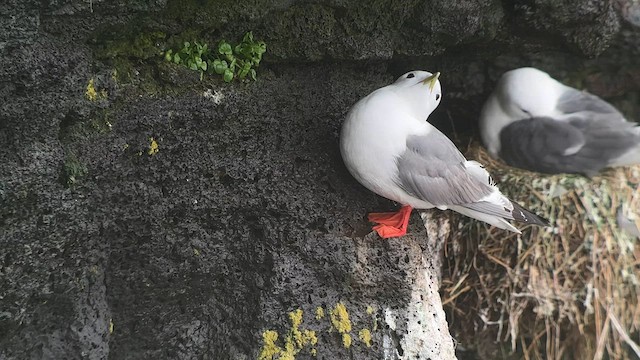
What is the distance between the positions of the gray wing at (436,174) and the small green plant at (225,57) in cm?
53

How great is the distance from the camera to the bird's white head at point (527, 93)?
2.91 metres

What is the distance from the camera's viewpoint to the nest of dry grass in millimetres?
2898

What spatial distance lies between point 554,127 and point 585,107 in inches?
7.7

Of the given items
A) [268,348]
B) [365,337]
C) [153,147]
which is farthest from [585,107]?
[153,147]

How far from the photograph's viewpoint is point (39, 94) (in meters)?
1.50

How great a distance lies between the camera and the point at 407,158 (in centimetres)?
191

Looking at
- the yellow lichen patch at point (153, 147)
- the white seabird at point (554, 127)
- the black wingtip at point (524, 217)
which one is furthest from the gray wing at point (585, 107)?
the yellow lichen patch at point (153, 147)

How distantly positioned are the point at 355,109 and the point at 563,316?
5.38ft

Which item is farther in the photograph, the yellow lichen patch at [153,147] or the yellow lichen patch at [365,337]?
the yellow lichen patch at [365,337]

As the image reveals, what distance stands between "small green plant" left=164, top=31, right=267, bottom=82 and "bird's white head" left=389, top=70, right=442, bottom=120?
0.45 m

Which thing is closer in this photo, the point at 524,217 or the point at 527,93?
the point at 524,217

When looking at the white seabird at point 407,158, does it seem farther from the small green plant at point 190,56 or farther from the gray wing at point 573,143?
the gray wing at point 573,143

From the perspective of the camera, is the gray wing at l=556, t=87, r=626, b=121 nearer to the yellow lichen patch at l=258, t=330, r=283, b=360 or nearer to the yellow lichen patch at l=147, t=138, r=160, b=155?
the yellow lichen patch at l=258, t=330, r=283, b=360

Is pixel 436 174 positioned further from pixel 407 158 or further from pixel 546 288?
pixel 546 288
